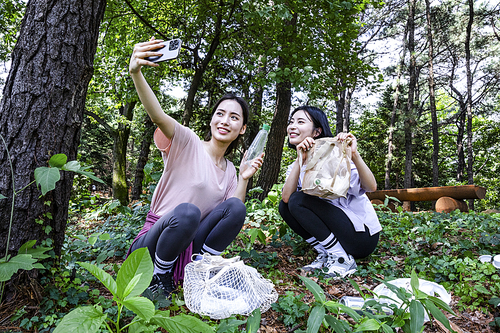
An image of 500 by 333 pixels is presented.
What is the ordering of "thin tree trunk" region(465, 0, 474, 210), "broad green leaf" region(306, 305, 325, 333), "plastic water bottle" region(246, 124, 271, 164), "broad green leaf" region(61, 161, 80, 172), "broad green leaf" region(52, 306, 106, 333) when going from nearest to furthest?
"broad green leaf" region(52, 306, 106, 333)
"broad green leaf" region(306, 305, 325, 333)
"broad green leaf" region(61, 161, 80, 172)
"plastic water bottle" region(246, 124, 271, 164)
"thin tree trunk" region(465, 0, 474, 210)

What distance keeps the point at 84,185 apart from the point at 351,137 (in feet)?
24.9

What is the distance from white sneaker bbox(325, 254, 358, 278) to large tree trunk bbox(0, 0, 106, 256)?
2.09m

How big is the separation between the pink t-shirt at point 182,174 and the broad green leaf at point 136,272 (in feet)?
3.69

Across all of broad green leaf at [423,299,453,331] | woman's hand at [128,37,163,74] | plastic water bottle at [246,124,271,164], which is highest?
woman's hand at [128,37,163,74]

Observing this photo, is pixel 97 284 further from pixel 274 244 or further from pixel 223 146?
pixel 274 244

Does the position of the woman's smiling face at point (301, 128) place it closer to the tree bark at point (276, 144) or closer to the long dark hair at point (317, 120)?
the long dark hair at point (317, 120)

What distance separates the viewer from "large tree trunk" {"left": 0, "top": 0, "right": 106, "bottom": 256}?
1.75m

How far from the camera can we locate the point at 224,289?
1724mm

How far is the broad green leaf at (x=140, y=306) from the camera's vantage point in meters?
0.95

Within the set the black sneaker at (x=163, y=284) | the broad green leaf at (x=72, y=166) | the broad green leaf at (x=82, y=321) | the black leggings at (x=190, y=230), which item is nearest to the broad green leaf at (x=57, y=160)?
the broad green leaf at (x=72, y=166)

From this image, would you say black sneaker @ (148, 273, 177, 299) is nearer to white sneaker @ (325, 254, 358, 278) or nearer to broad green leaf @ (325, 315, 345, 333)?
broad green leaf @ (325, 315, 345, 333)

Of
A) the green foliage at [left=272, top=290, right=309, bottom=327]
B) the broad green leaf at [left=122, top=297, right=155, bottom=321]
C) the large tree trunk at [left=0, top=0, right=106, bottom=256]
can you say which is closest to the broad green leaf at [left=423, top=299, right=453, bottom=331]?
the green foliage at [left=272, top=290, right=309, bottom=327]

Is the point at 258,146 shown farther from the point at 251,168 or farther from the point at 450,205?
the point at 450,205

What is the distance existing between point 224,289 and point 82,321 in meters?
0.91
